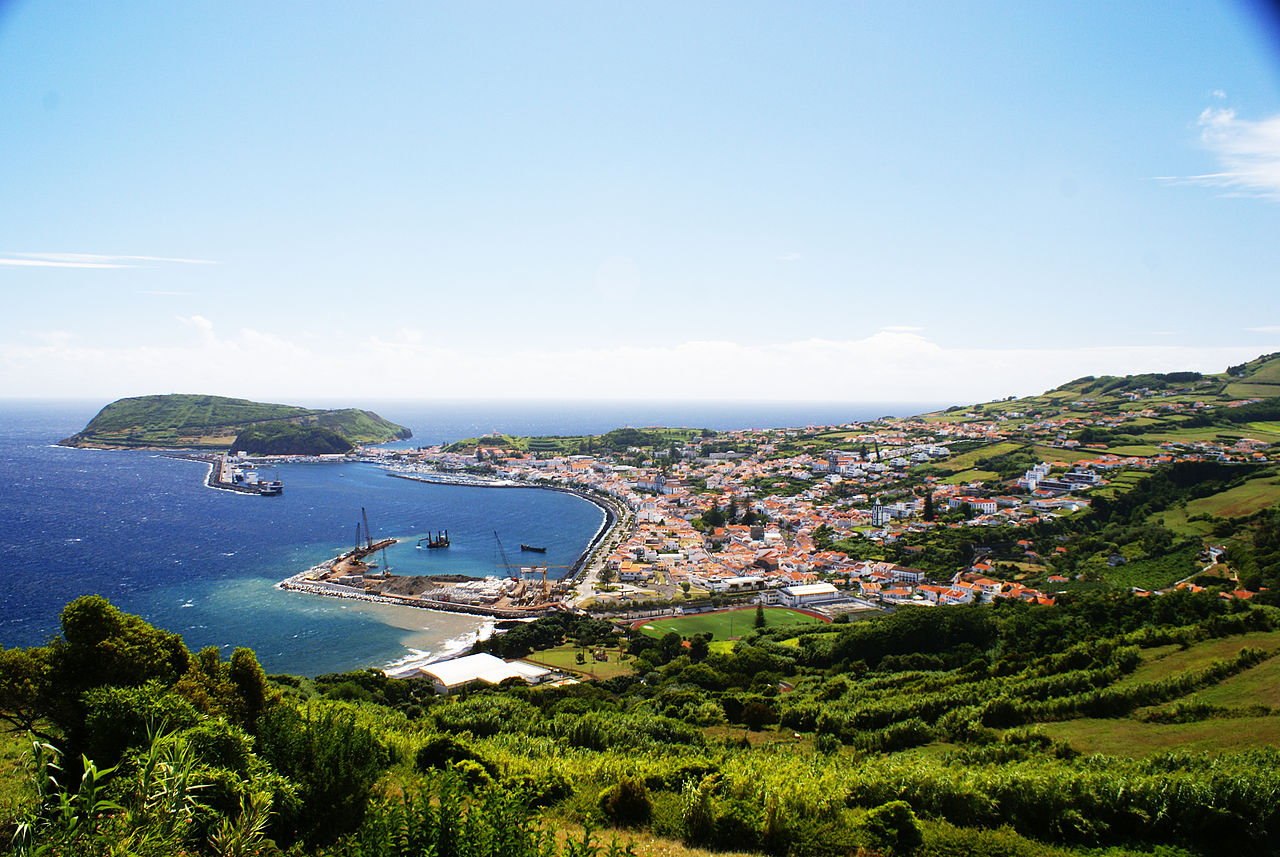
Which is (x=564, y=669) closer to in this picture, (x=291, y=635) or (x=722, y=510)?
(x=291, y=635)

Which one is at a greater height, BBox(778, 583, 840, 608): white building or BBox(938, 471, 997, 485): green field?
BBox(938, 471, 997, 485): green field

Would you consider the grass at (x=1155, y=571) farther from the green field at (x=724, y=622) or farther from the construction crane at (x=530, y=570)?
the construction crane at (x=530, y=570)

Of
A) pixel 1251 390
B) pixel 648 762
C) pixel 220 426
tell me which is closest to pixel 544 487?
pixel 648 762

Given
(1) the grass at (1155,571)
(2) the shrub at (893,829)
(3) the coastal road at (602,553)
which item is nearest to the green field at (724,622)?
(3) the coastal road at (602,553)

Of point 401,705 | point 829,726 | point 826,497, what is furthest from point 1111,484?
point 401,705

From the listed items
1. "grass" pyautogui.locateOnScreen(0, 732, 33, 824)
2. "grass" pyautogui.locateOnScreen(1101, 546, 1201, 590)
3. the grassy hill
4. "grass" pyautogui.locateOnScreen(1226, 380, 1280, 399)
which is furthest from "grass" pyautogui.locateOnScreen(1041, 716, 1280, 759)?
the grassy hill

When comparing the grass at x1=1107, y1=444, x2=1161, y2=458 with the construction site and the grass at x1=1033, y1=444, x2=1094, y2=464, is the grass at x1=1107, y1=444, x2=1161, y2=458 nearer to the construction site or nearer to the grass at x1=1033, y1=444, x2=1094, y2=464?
the grass at x1=1033, y1=444, x2=1094, y2=464

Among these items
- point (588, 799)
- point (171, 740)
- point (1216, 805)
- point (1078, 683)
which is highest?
point (171, 740)
